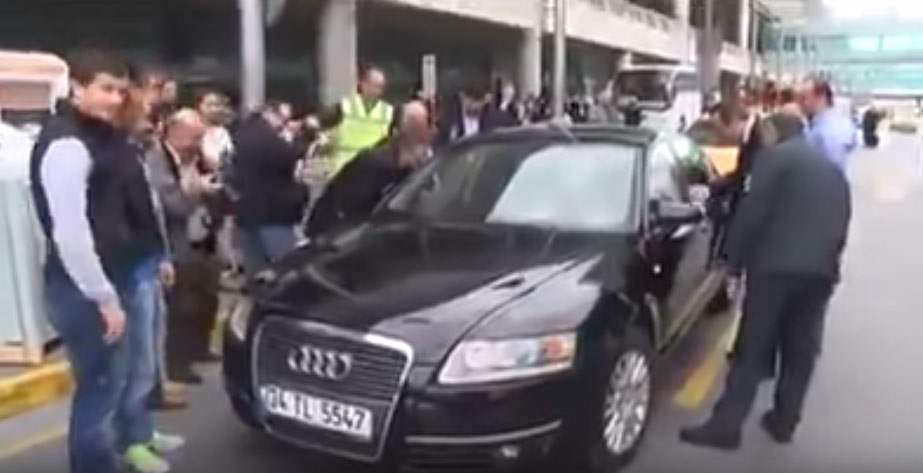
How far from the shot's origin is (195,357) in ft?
23.6

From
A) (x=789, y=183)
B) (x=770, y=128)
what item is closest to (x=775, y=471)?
(x=789, y=183)

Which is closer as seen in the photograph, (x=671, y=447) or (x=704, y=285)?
(x=671, y=447)

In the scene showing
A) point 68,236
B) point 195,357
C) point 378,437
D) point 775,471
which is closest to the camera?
point 68,236

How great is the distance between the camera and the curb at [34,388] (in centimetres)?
640

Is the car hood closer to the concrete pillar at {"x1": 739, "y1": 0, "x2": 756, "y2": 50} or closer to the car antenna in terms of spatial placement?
the car antenna

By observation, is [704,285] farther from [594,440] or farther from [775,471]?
[594,440]

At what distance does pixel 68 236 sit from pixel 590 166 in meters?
3.07

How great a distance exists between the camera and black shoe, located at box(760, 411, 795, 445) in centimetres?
606

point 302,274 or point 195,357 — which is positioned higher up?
point 302,274

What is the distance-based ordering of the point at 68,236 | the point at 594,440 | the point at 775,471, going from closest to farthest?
1. the point at 68,236
2. the point at 594,440
3. the point at 775,471

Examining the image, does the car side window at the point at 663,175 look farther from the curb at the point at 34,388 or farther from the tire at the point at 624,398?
the curb at the point at 34,388

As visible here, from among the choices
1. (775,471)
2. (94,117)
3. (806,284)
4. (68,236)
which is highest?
(94,117)

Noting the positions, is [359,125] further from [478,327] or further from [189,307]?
[478,327]

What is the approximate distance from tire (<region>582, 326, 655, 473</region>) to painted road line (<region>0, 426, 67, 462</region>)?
258 centimetres
